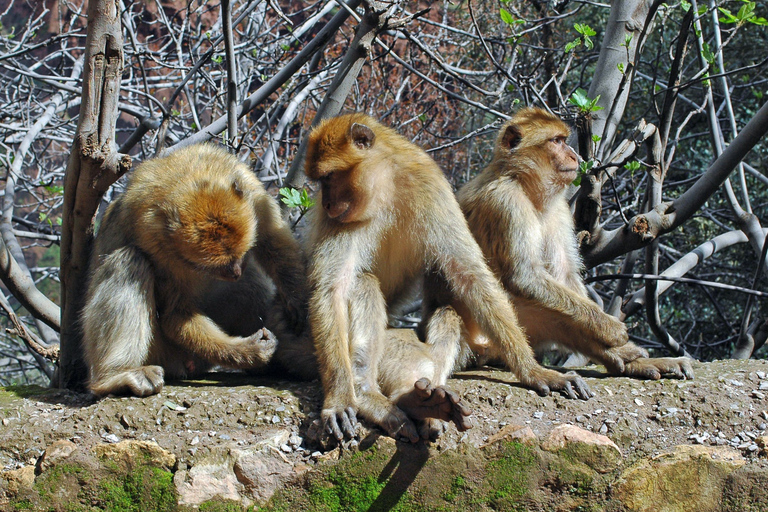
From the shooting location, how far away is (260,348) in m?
3.61

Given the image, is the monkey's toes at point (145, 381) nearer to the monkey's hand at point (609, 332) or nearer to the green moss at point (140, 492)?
the green moss at point (140, 492)

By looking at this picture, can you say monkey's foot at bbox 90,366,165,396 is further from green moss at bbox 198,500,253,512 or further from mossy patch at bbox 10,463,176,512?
green moss at bbox 198,500,253,512

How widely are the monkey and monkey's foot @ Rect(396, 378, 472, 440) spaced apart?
26 cm

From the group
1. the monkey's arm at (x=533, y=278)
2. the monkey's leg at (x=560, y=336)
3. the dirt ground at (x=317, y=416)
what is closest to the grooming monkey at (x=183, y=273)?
the dirt ground at (x=317, y=416)

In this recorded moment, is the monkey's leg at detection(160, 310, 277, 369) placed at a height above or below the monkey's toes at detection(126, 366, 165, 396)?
above

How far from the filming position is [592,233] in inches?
173

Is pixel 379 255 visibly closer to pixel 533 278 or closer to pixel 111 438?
pixel 533 278

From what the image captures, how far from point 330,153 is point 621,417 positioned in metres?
1.86

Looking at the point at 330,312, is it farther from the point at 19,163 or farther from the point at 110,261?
the point at 19,163

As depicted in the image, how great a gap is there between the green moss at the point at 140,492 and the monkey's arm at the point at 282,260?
1.04 m

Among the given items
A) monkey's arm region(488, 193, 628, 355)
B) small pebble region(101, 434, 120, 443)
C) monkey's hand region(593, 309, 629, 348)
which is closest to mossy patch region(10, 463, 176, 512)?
small pebble region(101, 434, 120, 443)

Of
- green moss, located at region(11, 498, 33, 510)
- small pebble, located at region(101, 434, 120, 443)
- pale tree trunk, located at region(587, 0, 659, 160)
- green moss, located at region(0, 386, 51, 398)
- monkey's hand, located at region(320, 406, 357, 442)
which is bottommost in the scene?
green moss, located at region(11, 498, 33, 510)

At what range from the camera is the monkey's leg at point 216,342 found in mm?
3615

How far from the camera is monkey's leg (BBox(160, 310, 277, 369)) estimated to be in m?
3.62
